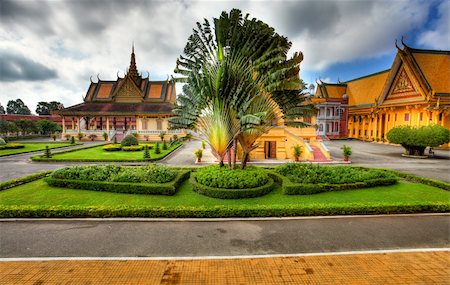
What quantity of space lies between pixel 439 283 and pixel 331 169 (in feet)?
28.6

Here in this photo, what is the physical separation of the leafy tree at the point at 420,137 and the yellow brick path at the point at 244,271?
23781mm

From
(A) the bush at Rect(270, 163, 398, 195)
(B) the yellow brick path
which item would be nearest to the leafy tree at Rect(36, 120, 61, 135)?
(A) the bush at Rect(270, 163, 398, 195)

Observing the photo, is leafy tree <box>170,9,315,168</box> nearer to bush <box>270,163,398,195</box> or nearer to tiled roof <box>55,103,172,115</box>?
bush <box>270,163,398,195</box>

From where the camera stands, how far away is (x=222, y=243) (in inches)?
270

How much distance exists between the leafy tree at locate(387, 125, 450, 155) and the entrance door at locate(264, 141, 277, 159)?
1442 cm

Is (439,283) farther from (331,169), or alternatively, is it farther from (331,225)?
(331,169)

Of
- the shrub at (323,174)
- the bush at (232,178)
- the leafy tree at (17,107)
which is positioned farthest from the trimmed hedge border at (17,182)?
the leafy tree at (17,107)

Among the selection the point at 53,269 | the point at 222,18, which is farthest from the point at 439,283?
the point at 222,18

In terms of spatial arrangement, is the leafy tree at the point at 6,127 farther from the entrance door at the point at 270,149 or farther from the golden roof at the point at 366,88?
the golden roof at the point at 366,88

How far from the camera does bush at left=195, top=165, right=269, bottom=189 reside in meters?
10.9

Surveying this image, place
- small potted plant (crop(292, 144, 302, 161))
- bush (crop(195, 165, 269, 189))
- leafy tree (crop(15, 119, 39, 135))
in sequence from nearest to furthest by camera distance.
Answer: bush (crop(195, 165, 269, 189)) < small potted plant (crop(292, 144, 302, 161)) < leafy tree (crop(15, 119, 39, 135))

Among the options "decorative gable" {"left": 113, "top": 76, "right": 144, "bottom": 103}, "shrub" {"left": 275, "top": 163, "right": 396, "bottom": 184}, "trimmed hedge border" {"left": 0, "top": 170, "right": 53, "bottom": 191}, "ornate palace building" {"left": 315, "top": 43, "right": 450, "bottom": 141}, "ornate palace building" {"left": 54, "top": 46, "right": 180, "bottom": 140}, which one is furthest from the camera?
"decorative gable" {"left": 113, "top": 76, "right": 144, "bottom": 103}

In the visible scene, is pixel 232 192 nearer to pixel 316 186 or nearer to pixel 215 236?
pixel 215 236

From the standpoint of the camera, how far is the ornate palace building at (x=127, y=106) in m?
44.8
